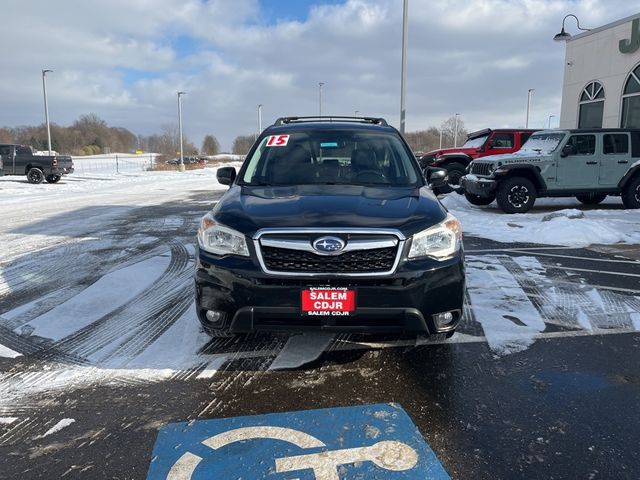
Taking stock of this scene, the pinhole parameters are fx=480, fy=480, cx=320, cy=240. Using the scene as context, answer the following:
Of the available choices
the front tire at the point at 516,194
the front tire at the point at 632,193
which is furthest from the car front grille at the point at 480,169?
the front tire at the point at 632,193

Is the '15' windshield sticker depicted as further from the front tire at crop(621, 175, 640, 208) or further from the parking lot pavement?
the front tire at crop(621, 175, 640, 208)

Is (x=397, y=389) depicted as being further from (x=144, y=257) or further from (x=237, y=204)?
(x=144, y=257)

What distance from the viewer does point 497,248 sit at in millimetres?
7324

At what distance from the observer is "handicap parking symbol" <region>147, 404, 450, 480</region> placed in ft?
7.29

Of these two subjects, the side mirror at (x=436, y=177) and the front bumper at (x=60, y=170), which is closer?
the side mirror at (x=436, y=177)

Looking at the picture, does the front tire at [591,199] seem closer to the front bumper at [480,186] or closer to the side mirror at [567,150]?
the side mirror at [567,150]

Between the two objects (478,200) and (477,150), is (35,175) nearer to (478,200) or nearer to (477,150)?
(477,150)

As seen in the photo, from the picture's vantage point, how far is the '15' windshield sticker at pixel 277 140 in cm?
459

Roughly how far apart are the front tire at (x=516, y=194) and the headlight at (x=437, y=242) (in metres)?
8.52

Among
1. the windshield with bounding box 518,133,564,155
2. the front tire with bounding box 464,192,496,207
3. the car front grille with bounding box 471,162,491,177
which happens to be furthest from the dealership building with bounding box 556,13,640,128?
the car front grille with bounding box 471,162,491,177

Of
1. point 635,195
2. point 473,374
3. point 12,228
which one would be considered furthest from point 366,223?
point 635,195

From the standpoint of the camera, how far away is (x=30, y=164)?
21.9 meters

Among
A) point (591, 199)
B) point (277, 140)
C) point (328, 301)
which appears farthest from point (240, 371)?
point (591, 199)

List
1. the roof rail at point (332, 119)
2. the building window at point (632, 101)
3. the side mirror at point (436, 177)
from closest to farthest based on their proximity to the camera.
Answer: the side mirror at point (436, 177)
the roof rail at point (332, 119)
the building window at point (632, 101)
